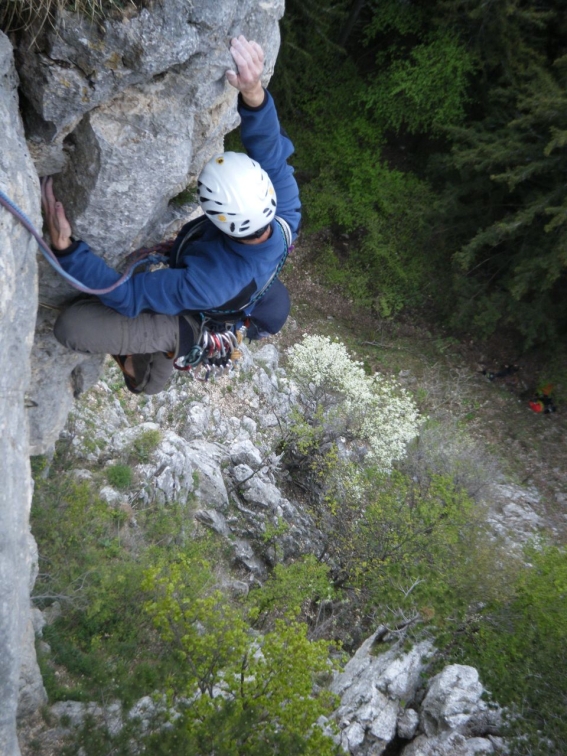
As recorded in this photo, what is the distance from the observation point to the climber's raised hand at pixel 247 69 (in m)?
3.22

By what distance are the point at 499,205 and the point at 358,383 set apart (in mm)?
6091

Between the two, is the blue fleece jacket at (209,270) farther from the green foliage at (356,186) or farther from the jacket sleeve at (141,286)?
the green foliage at (356,186)

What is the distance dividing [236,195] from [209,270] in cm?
49

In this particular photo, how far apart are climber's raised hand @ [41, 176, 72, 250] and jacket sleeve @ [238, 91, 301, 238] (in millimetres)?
1266

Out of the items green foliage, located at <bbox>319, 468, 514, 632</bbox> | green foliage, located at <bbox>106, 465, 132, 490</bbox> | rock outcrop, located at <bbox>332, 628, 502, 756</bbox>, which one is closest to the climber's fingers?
green foliage, located at <bbox>106, 465, 132, 490</bbox>

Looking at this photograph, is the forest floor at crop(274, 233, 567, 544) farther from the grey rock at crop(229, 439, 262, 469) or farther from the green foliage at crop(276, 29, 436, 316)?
the grey rock at crop(229, 439, 262, 469)

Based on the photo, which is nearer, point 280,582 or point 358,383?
point 280,582

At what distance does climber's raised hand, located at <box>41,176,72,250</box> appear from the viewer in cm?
324

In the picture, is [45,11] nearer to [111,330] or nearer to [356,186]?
[111,330]

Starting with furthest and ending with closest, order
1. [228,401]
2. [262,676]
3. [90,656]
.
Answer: [228,401] < [90,656] < [262,676]

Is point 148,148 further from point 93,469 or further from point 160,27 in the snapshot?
point 93,469

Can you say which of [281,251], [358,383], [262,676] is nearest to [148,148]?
[281,251]

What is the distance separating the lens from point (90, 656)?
6.34 m

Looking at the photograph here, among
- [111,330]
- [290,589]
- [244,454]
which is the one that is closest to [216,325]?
[111,330]
